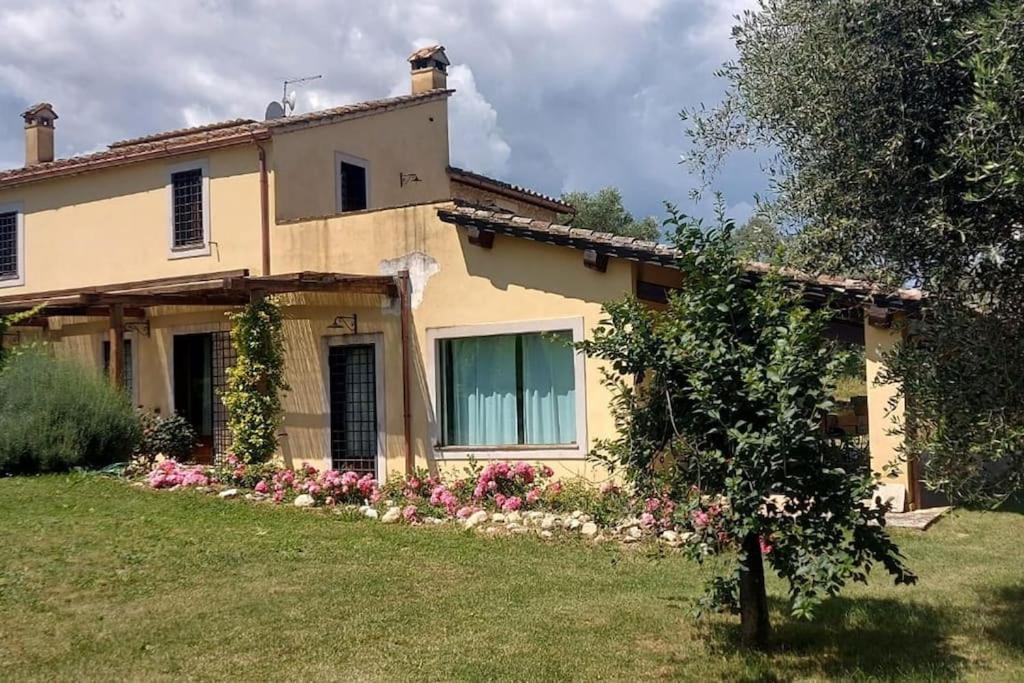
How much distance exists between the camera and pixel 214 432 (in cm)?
1694

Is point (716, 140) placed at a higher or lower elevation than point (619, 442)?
higher

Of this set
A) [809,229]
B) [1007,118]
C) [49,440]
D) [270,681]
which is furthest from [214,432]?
[1007,118]

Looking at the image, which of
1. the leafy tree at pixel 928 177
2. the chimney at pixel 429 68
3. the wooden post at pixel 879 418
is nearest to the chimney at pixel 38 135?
the chimney at pixel 429 68

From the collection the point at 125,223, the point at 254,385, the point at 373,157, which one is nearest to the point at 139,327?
the point at 125,223

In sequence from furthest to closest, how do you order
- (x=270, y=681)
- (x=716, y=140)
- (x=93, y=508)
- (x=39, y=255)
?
(x=39, y=255)
(x=93, y=508)
(x=716, y=140)
(x=270, y=681)

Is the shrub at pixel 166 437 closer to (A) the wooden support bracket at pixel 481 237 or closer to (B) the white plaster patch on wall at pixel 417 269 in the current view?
(B) the white plaster patch on wall at pixel 417 269

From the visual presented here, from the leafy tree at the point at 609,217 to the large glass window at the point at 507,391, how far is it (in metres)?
17.8

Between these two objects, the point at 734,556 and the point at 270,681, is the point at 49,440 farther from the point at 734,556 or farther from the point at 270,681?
the point at 734,556

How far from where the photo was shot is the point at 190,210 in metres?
16.9

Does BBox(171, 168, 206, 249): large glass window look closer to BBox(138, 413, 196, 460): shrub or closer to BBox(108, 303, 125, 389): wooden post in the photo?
BBox(108, 303, 125, 389): wooden post

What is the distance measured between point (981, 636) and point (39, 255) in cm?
1717

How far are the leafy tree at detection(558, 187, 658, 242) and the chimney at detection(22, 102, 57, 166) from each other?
15.5 metres

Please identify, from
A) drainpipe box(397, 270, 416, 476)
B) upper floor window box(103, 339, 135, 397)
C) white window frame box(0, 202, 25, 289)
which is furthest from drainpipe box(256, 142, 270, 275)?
white window frame box(0, 202, 25, 289)

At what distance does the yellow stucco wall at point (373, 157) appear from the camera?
16016 millimetres
